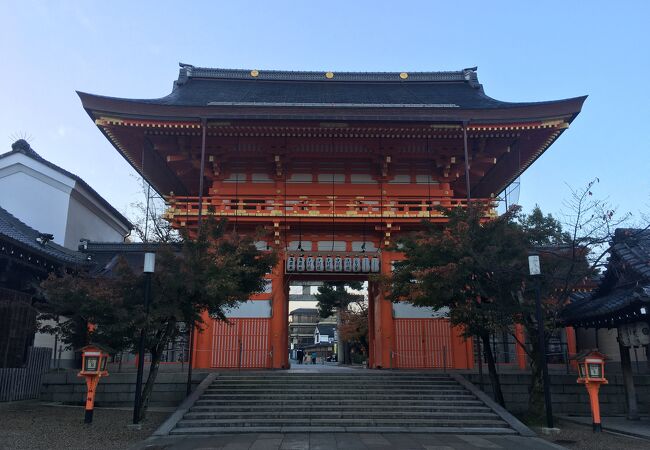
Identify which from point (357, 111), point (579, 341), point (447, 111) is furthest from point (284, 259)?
point (579, 341)

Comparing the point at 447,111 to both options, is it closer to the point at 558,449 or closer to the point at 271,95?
the point at 271,95

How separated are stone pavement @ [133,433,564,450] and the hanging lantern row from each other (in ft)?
28.9

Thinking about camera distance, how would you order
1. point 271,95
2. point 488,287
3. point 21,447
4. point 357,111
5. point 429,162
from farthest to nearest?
point 271,95 < point 429,162 < point 357,111 < point 488,287 < point 21,447

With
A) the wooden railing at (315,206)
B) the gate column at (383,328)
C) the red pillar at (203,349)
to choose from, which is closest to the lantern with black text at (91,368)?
the red pillar at (203,349)

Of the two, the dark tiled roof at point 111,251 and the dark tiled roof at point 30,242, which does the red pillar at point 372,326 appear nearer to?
the dark tiled roof at point 111,251

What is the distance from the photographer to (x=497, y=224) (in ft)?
45.6

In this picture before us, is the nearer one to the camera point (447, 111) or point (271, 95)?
point (447, 111)

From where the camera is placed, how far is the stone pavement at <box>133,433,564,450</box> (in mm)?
9805

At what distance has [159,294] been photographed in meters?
12.2

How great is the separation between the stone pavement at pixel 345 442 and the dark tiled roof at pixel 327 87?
1689 centimetres

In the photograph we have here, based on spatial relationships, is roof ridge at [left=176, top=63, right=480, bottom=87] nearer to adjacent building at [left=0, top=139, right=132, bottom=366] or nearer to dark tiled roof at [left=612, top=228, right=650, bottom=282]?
adjacent building at [left=0, top=139, right=132, bottom=366]

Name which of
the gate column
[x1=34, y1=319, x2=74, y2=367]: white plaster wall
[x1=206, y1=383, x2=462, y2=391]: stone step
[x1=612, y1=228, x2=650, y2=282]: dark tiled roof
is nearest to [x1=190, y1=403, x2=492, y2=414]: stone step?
[x1=206, y1=383, x2=462, y2=391]: stone step

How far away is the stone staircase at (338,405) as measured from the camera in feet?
38.7

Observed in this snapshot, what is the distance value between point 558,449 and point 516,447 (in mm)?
817
